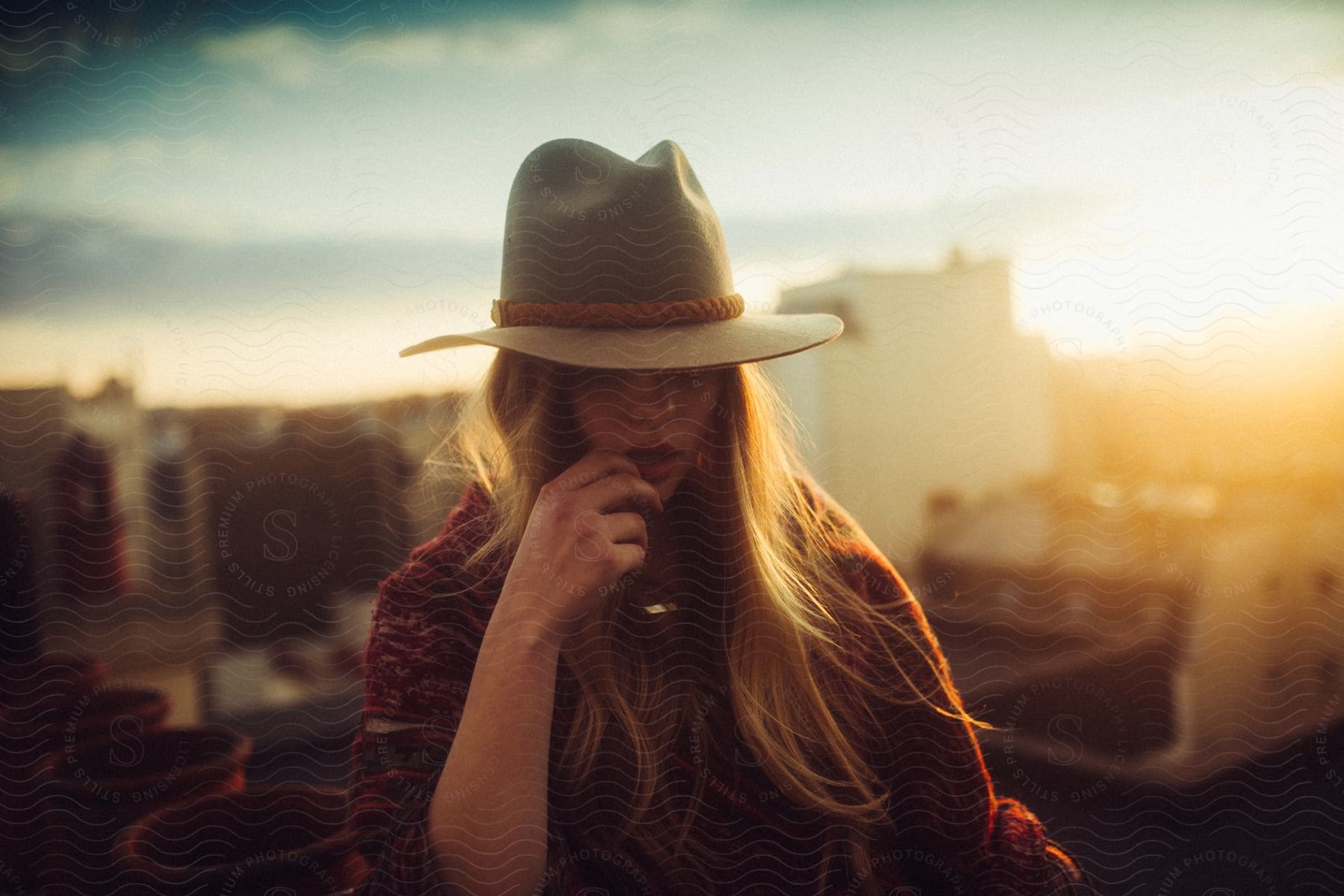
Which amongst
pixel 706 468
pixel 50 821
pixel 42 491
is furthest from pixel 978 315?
pixel 50 821

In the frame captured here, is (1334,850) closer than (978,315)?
No

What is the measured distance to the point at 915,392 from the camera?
99 centimetres

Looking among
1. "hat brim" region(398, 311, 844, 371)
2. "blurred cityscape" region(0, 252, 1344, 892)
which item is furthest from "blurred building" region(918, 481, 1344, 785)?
"hat brim" region(398, 311, 844, 371)

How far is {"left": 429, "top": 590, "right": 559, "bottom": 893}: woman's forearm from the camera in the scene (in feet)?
2.10

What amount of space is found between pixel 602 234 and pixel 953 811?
0.74 meters

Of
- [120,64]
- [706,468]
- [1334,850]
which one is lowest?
[1334,850]

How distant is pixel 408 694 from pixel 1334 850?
1459 millimetres

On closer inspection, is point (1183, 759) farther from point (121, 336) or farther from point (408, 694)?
point (121, 336)

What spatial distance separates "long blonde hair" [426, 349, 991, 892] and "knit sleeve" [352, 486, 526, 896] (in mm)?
55

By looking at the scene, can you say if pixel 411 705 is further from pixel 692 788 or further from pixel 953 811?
pixel 953 811

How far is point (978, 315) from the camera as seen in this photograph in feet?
3.02

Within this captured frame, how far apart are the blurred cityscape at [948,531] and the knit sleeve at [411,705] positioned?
0.12 meters

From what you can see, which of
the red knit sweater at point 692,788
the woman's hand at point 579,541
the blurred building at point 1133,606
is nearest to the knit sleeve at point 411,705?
the red knit sweater at point 692,788

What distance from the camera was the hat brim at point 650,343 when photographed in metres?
0.64
